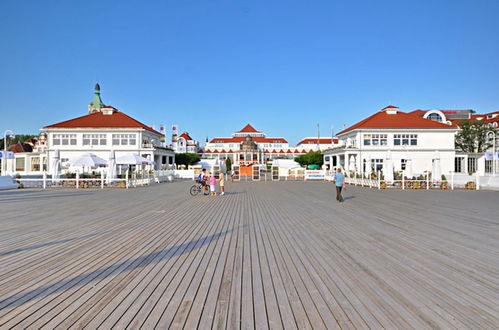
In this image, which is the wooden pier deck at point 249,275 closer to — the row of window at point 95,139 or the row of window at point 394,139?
the row of window at point 394,139

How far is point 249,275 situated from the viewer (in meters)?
4.55

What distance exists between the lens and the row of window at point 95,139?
47281 millimetres

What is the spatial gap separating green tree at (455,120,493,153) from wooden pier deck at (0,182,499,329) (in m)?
55.9

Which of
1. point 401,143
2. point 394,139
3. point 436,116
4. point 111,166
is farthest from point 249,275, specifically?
point 436,116

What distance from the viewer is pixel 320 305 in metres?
3.56

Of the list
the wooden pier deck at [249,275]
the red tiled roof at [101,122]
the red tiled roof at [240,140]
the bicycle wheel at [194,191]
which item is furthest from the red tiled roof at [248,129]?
the wooden pier deck at [249,275]

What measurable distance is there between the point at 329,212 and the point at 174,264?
697 centimetres

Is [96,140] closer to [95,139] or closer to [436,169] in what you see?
[95,139]

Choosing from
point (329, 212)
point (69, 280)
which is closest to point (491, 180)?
point (329, 212)

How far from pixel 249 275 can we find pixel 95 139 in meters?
48.8

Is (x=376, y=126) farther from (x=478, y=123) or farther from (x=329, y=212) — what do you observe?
(x=329, y=212)

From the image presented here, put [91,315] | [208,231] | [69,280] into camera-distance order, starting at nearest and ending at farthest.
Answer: [91,315]
[69,280]
[208,231]

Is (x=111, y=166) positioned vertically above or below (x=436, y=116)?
below

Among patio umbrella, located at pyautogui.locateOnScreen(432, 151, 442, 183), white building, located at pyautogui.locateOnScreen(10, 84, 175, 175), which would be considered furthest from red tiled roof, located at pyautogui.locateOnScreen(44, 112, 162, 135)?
patio umbrella, located at pyautogui.locateOnScreen(432, 151, 442, 183)
